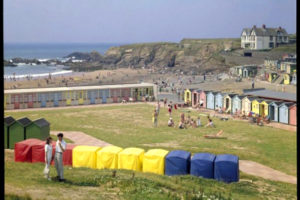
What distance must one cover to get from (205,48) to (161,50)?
13771 millimetres

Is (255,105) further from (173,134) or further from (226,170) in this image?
(226,170)

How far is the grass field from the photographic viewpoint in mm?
11117

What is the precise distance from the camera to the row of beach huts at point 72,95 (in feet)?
113

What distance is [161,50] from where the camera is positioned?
109 m

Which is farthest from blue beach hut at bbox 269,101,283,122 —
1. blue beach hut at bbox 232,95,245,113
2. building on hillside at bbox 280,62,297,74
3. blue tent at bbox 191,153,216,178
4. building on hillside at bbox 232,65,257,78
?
building on hillside at bbox 232,65,257,78

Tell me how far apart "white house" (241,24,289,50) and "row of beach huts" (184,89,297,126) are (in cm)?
5551

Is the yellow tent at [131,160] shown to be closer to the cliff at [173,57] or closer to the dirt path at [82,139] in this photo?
the dirt path at [82,139]

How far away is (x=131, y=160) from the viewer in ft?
49.2

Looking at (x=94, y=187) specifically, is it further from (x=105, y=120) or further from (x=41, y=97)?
(x=41, y=97)

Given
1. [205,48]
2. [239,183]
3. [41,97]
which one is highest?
[205,48]

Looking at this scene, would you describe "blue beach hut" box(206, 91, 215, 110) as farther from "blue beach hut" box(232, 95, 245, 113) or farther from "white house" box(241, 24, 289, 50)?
"white house" box(241, 24, 289, 50)

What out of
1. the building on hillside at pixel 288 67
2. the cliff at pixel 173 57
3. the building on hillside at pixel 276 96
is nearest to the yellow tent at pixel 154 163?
the building on hillside at pixel 276 96

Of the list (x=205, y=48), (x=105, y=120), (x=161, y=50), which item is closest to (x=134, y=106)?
(x=105, y=120)

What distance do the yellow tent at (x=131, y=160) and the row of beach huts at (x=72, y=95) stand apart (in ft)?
70.3
